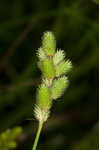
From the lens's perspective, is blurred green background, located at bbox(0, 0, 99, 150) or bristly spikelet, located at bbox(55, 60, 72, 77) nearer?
bristly spikelet, located at bbox(55, 60, 72, 77)

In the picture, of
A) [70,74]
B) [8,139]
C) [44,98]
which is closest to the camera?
[44,98]

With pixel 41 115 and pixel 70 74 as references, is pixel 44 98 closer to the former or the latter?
pixel 41 115

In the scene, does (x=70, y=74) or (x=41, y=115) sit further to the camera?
(x=70, y=74)

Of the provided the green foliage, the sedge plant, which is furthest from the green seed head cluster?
the green foliage

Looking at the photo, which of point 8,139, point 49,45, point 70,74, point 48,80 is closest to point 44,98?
point 48,80

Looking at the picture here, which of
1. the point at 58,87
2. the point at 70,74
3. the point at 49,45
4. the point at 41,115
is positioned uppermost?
the point at 70,74

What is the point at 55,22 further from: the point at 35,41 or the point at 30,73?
the point at 30,73

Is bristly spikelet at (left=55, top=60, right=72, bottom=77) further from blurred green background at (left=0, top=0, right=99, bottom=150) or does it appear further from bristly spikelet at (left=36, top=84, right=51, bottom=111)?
blurred green background at (left=0, top=0, right=99, bottom=150)
